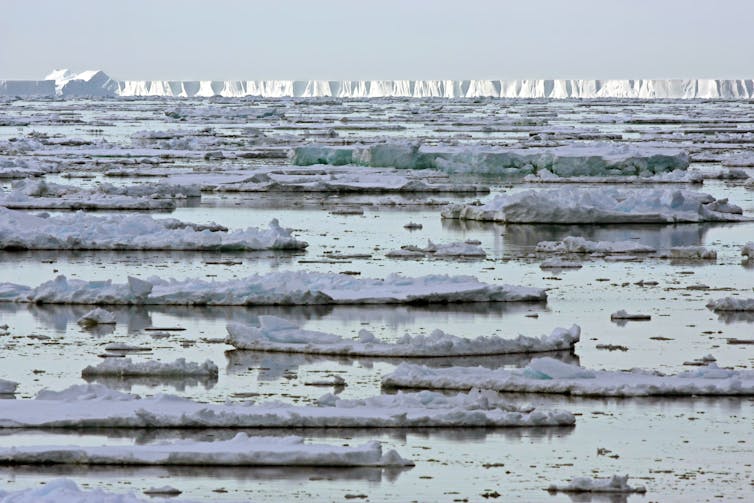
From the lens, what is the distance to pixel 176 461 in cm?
732

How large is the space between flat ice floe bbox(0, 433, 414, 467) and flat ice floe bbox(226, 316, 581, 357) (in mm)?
3027

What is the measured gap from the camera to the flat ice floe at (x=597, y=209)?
21.0 m

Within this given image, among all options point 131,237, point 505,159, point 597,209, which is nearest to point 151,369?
point 131,237

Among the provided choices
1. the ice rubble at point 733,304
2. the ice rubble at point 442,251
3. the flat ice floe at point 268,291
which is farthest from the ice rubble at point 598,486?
the ice rubble at point 442,251

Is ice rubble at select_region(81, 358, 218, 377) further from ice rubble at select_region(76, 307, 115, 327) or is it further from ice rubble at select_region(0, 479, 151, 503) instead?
ice rubble at select_region(0, 479, 151, 503)

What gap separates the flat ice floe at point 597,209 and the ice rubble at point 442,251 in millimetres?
3859

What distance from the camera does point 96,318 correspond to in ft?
39.5

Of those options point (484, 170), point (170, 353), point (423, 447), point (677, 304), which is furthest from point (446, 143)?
point (423, 447)

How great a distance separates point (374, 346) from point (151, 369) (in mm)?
1635

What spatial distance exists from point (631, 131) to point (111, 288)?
147 ft

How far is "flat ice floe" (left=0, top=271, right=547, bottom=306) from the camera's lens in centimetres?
1295

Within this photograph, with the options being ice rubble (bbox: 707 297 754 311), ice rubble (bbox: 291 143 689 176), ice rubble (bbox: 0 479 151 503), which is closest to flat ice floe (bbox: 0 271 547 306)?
ice rubble (bbox: 707 297 754 311)

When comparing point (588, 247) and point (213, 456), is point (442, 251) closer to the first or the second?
point (588, 247)

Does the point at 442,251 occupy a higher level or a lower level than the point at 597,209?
lower
